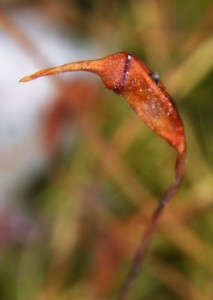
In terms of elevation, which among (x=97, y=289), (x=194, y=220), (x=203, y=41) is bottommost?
(x=97, y=289)

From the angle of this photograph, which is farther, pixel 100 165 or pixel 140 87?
pixel 100 165

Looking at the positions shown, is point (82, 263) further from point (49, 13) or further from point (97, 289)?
point (49, 13)

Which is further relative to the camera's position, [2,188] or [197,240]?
[2,188]

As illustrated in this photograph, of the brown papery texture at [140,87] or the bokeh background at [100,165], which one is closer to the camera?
the brown papery texture at [140,87]

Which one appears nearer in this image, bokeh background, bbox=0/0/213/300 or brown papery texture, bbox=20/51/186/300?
brown papery texture, bbox=20/51/186/300

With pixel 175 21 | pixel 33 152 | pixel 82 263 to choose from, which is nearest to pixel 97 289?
pixel 82 263

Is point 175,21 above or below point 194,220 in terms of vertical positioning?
above

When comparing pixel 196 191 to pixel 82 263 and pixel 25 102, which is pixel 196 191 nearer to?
pixel 82 263
